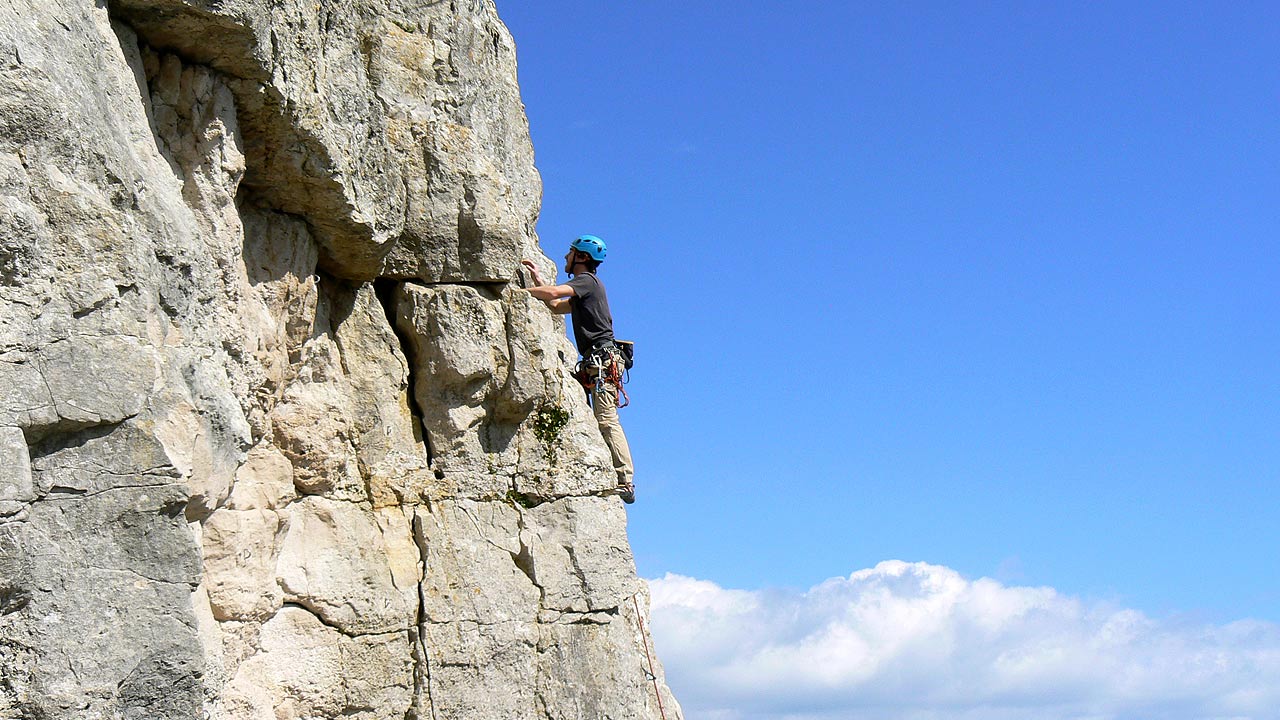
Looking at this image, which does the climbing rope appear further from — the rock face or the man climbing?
the man climbing

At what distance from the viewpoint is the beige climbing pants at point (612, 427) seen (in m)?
14.6

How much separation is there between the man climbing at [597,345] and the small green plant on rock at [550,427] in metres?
1.16

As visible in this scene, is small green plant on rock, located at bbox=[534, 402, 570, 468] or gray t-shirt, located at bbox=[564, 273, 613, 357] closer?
small green plant on rock, located at bbox=[534, 402, 570, 468]

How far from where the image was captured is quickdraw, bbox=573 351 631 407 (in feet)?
47.9

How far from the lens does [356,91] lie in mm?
11242

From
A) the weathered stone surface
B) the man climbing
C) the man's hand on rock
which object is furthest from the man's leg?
the man's hand on rock

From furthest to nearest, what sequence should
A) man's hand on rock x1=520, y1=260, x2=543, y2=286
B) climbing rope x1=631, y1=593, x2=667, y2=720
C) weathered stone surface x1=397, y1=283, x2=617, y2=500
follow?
man's hand on rock x1=520, y1=260, x2=543, y2=286 < climbing rope x1=631, y1=593, x2=667, y2=720 < weathered stone surface x1=397, y1=283, x2=617, y2=500

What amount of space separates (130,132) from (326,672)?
5245mm

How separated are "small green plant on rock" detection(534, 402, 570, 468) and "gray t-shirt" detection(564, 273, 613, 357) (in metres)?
1.35

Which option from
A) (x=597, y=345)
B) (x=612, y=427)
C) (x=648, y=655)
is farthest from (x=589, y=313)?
(x=648, y=655)

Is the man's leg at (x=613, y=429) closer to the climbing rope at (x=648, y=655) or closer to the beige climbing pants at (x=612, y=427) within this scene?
the beige climbing pants at (x=612, y=427)

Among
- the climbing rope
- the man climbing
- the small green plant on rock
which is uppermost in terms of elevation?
the man climbing

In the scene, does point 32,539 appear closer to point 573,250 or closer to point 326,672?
point 326,672

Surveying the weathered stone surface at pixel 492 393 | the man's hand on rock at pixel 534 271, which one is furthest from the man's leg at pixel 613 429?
the man's hand on rock at pixel 534 271
